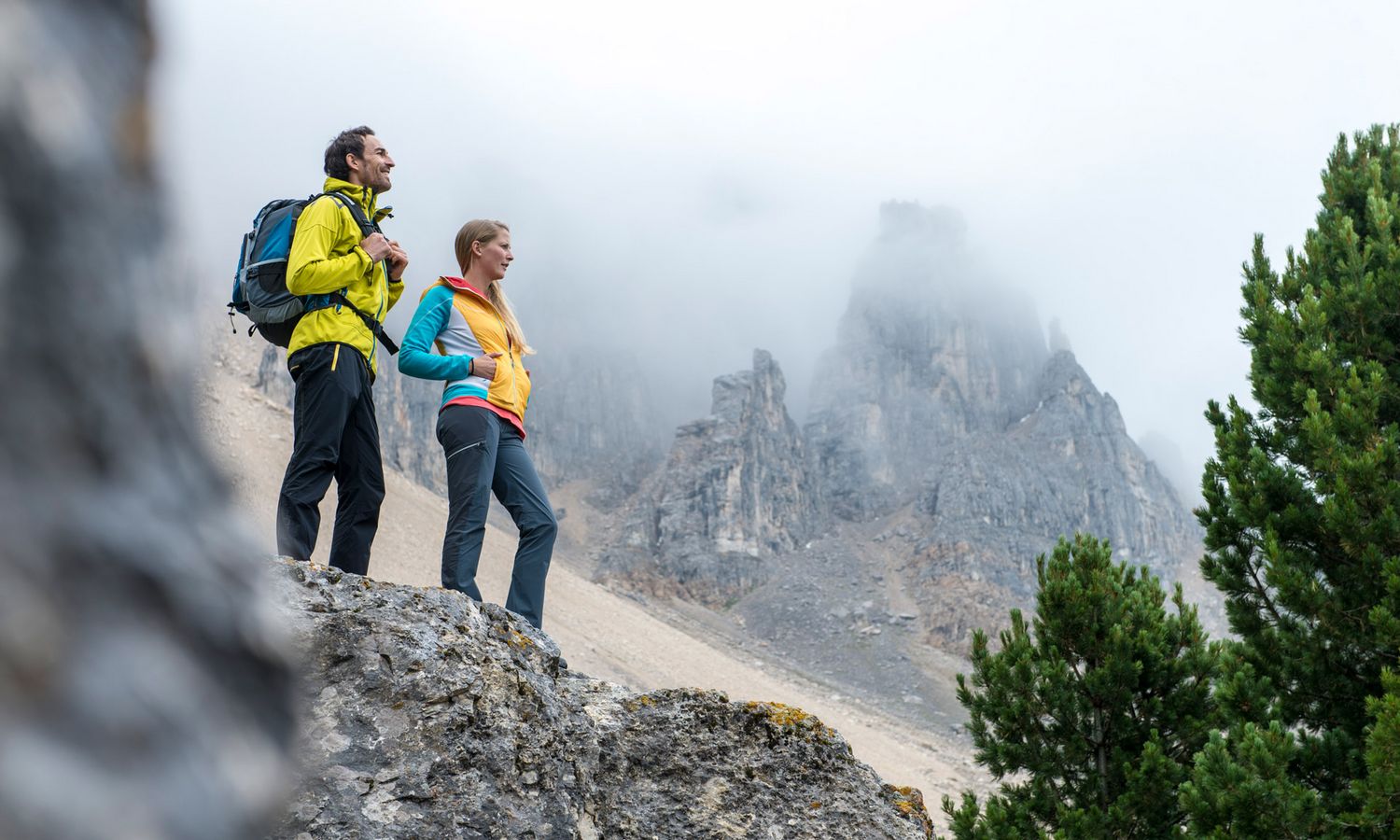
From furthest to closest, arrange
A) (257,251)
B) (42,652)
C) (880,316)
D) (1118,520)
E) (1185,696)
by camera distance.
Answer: (880,316), (1118,520), (1185,696), (257,251), (42,652)

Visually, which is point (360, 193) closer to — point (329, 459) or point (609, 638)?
point (329, 459)

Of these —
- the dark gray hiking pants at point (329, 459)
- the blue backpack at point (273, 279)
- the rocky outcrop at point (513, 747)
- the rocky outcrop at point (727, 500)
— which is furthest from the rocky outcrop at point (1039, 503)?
the blue backpack at point (273, 279)

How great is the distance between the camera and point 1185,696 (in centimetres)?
938

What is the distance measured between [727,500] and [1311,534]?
11731 centimetres

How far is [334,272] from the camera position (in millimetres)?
4371

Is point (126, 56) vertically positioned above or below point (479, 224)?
below

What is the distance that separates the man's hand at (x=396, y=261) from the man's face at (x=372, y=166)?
378mm

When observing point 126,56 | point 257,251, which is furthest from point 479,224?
point 126,56

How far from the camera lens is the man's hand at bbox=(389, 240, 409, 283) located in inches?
189

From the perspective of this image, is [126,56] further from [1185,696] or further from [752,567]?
[752,567]

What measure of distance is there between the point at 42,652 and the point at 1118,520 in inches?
5795

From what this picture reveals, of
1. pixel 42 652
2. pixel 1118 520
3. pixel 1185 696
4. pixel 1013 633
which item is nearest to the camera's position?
pixel 42 652

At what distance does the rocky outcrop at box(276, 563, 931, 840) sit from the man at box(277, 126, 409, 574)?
3.87 ft

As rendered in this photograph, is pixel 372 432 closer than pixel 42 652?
No
